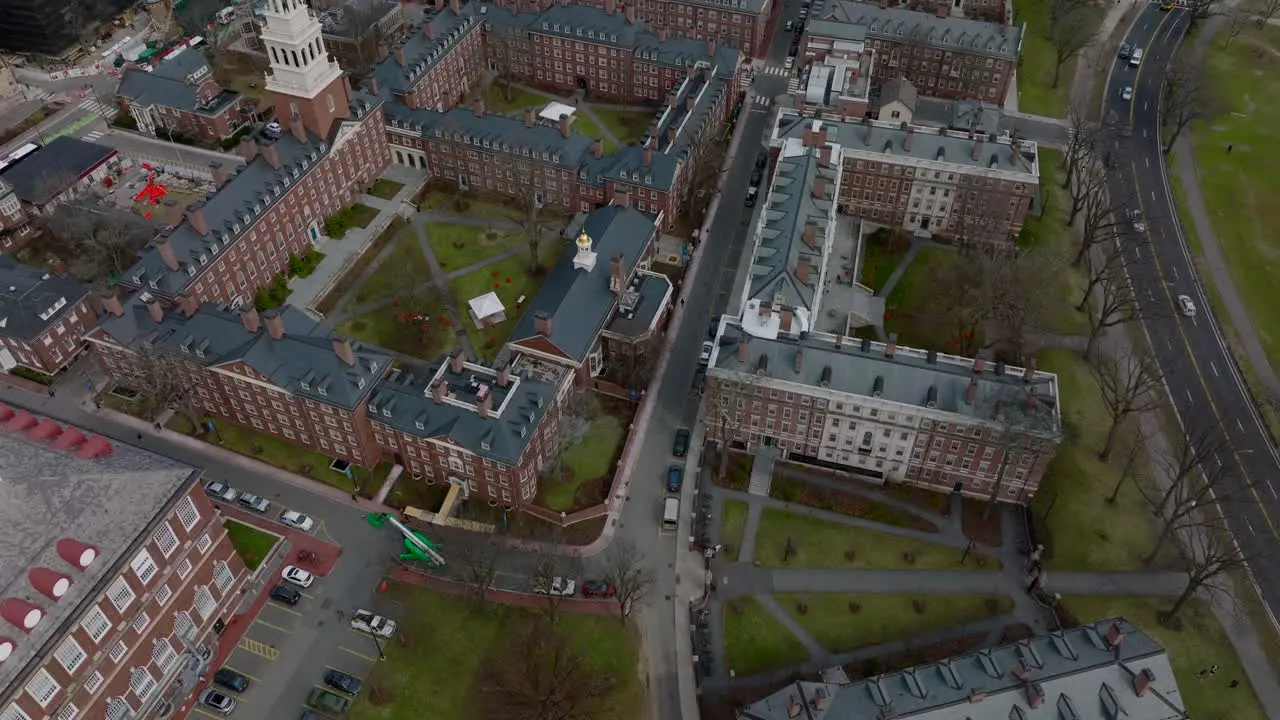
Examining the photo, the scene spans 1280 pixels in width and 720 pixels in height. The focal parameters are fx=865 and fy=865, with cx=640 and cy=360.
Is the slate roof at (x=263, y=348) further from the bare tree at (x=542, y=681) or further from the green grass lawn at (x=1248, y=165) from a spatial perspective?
the green grass lawn at (x=1248, y=165)

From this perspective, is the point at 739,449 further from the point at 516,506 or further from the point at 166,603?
the point at 166,603

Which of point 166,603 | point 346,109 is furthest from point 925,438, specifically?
point 346,109

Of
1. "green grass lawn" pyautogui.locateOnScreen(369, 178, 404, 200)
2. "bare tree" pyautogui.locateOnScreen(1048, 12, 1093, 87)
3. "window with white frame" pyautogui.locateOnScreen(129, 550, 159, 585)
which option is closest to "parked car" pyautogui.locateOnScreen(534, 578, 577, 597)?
"window with white frame" pyautogui.locateOnScreen(129, 550, 159, 585)

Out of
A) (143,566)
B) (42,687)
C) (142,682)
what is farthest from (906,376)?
(42,687)

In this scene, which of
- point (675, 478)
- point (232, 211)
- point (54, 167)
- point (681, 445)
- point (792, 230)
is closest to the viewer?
point (675, 478)

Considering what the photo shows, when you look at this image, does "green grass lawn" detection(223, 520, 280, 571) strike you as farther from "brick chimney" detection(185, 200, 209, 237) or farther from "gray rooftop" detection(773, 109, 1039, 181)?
"gray rooftop" detection(773, 109, 1039, 181)

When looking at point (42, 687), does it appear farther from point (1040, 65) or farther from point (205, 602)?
point (1040, 65)

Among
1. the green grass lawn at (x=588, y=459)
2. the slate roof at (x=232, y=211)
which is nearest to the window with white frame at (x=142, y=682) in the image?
the green grass lawn at (x=588, y=459)
